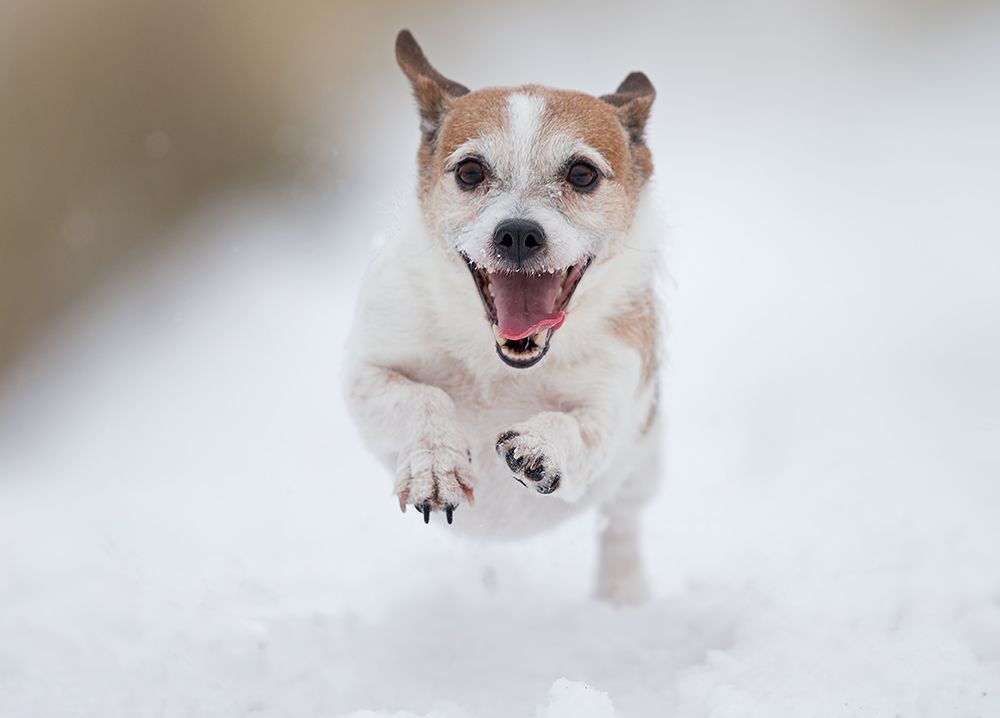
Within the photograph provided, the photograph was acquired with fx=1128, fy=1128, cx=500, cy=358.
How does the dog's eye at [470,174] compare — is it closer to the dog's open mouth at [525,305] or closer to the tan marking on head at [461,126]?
the tan marking on head at [461,126]

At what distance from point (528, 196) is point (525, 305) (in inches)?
16.5

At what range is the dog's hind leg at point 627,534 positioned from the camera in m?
5.74

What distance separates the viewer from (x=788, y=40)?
16.8 meters

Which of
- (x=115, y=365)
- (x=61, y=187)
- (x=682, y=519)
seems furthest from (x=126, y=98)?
(x=682, y=519)

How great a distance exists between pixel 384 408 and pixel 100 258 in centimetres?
720

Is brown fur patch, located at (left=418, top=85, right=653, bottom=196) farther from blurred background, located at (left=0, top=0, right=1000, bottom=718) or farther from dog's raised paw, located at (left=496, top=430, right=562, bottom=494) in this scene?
dog's raised paw, located at (left=496, top=430, right=562, bottom=494)

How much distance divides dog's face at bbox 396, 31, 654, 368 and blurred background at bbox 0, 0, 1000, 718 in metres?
0.61

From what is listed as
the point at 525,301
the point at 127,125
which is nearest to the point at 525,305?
the point at 525,301

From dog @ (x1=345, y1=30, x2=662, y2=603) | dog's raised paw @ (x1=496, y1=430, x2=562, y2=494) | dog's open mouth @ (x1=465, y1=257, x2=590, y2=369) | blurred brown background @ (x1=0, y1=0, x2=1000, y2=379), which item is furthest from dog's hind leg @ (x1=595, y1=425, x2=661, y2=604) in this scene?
A: blurred brown background @ (x1=0, y1=0, x2=1000, y2=379)

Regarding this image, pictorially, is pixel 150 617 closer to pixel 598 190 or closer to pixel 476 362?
pixel 476 362

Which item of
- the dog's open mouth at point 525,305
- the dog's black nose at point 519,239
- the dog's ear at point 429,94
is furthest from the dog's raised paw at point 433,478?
the dog's ear at point 429,94

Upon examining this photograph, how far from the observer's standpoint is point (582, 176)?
4453 mm

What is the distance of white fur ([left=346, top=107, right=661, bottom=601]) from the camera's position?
13.9 feet

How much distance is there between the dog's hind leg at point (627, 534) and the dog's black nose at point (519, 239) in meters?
1.90
